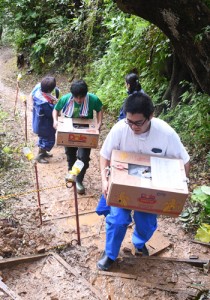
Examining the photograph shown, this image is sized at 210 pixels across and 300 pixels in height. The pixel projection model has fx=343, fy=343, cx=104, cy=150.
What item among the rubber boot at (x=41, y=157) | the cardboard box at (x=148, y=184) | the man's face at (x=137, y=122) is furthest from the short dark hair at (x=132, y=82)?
the cardboard box at (x=148, y=184)

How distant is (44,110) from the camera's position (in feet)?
21.2

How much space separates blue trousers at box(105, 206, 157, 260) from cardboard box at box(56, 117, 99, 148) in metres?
1.67

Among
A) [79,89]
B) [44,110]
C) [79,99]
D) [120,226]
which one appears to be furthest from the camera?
[44,110]

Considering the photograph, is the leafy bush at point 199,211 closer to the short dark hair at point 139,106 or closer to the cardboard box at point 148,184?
the cardboard box at point 148,184

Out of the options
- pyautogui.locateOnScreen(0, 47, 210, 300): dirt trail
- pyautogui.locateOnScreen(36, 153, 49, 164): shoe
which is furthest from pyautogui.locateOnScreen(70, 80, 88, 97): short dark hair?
pyautogui.locateOnScreen(36, 153, 49, 164): shoe

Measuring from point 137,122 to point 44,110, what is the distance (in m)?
3.71

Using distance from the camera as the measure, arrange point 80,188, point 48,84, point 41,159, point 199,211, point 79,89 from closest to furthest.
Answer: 1. point 199,211
2. point 79,89
3. point 80,188
4. point 48,84
5. point 41,159

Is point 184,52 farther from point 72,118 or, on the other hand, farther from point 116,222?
point 116,222

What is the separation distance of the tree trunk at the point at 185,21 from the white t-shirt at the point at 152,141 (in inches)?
116

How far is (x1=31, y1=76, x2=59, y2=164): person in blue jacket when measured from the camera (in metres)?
6.38

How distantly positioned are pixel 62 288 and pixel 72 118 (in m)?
2.62

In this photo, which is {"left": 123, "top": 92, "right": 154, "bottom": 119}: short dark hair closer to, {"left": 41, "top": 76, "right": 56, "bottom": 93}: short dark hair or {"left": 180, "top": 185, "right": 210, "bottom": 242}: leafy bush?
{"left": 180, "top": 185, "right": 210, "bottom": 242}: leafy bush

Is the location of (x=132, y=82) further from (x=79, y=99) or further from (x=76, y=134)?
(x=76, y=134)

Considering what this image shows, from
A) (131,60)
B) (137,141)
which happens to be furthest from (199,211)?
(131,60)
